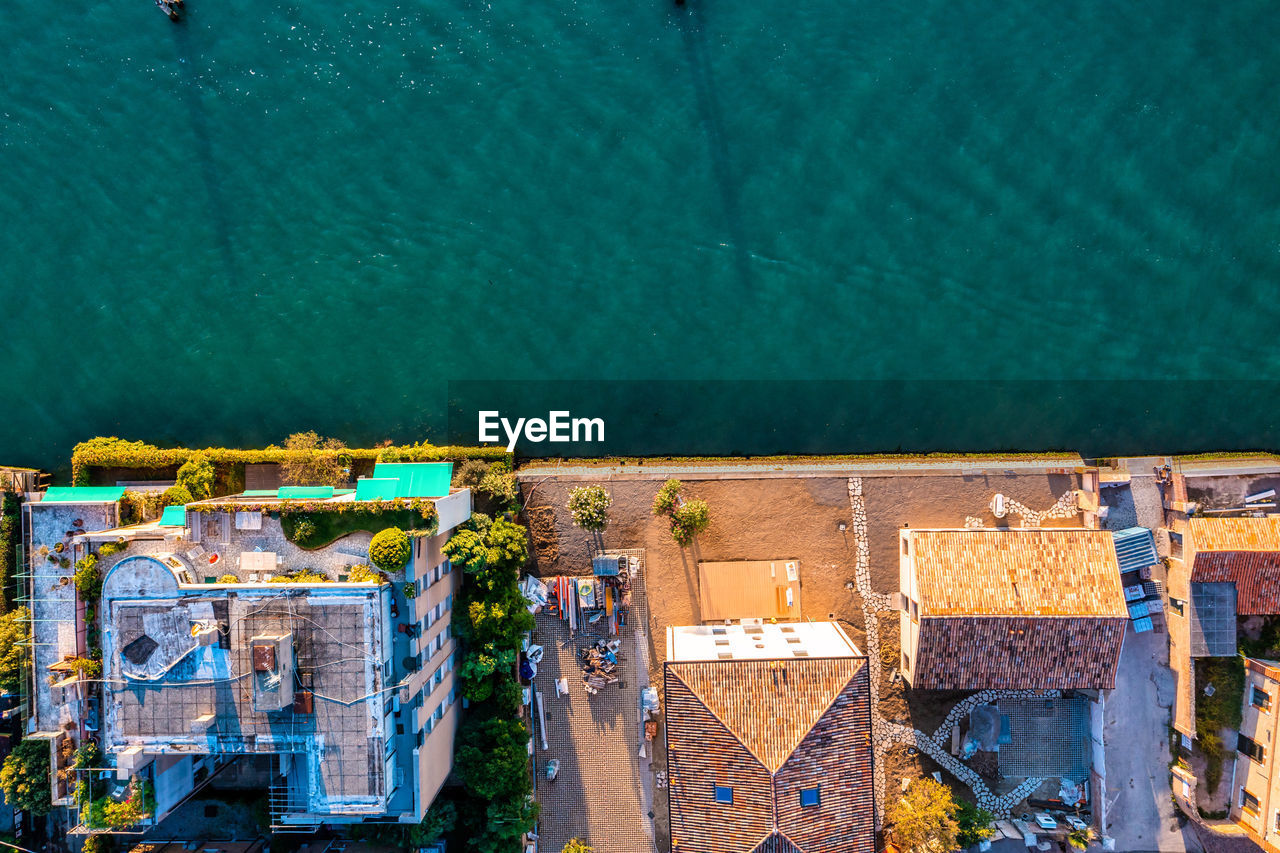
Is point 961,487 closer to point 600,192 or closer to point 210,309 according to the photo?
point 600,192

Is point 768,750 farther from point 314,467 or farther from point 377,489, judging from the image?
point 314,467

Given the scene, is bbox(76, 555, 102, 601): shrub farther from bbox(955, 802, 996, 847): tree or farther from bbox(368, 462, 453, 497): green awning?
bbox(955, 802, 996, 847): tree

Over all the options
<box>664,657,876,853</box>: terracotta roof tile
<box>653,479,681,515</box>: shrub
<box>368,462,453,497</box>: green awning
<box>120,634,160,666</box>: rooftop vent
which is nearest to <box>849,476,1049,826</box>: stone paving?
<box>664,657,876,853</box>: terracotta roof tile

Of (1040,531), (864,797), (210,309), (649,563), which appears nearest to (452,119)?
(210,309)

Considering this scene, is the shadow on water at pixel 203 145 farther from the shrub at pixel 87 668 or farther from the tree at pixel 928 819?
the tree at pixel 928 819

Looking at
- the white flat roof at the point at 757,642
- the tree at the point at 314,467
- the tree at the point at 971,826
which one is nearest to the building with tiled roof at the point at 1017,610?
the white flat roof at the point at 757,642

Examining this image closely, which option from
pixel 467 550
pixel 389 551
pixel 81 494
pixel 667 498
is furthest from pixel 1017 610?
pixel 81 494
